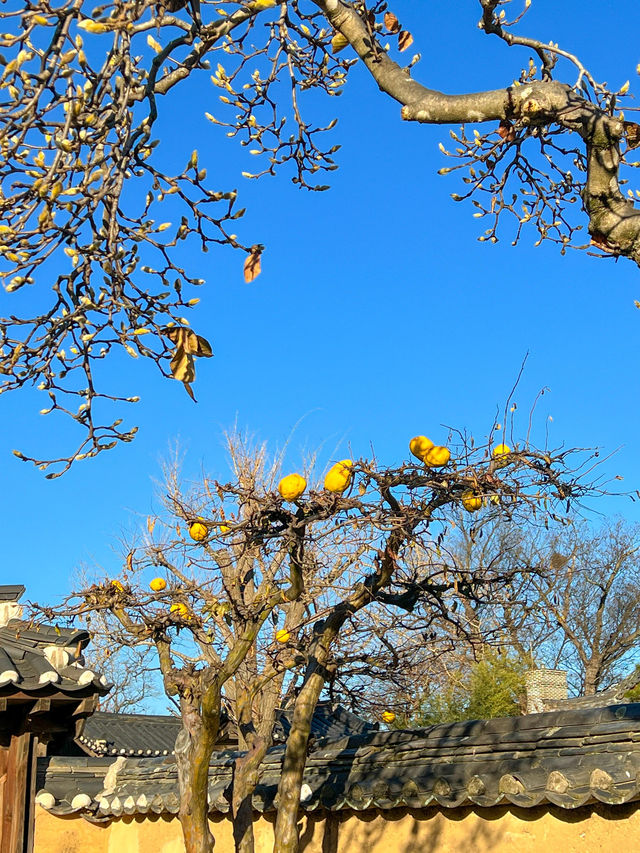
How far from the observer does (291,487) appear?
406 centimetres

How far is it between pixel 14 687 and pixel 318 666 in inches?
100

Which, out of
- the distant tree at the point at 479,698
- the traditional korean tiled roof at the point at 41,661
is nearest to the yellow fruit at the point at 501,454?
the traditional korean tiled roof at the point at 41,661

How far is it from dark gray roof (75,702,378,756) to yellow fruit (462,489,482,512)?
7.96 meters

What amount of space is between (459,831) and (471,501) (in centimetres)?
185

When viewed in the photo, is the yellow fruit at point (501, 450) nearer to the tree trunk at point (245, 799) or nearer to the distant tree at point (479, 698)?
the tree trunk at point (245, 799)

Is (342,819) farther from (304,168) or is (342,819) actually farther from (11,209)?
(11,209)

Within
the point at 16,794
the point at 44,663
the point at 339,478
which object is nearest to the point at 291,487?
the point at 339,478

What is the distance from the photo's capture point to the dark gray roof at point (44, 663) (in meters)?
6.30

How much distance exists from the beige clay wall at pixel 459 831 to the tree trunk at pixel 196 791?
3.40 feet

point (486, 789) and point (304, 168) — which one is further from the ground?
point (304, 168)

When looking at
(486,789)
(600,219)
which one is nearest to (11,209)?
(600,219)

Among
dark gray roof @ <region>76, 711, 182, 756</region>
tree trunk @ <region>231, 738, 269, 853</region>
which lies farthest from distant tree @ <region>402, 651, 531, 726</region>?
tree trunk @ <region>231, 738, 269, 853</region>

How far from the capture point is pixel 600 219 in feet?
8.96

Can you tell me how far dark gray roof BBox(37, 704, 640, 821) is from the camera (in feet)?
14.4
